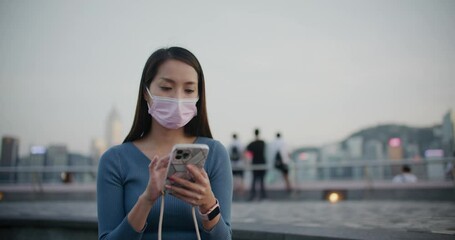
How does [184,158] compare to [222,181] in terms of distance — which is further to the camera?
[222,181]

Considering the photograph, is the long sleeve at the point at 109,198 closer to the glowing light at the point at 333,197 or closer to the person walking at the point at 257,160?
the glowing light at the point at 333,197

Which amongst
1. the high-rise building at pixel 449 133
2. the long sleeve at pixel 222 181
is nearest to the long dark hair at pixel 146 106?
the long sleeve at pixel 222 181

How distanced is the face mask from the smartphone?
0.48 meters

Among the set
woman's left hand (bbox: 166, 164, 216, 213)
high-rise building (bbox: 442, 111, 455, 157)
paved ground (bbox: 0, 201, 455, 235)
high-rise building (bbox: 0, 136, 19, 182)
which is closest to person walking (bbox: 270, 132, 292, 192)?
paved ground (bbox: 0, 201, 455, 235)

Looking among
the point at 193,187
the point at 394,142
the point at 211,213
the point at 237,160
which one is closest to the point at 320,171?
the point at 237,160

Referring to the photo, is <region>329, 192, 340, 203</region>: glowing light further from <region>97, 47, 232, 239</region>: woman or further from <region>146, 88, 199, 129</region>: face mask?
<region>146, 88, 199, 129</region>: face mask

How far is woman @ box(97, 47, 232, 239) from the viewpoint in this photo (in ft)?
6.02

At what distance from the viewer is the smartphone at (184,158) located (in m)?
→ 1.43

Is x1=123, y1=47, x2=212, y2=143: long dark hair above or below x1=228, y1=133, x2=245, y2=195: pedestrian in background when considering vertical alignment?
above

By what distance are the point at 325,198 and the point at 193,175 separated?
Answer: 10227 millimetres

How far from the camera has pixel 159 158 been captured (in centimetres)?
177

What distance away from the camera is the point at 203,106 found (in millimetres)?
2143

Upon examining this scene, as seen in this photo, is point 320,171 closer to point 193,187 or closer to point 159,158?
point 159,158

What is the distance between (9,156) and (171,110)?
19371 mm
